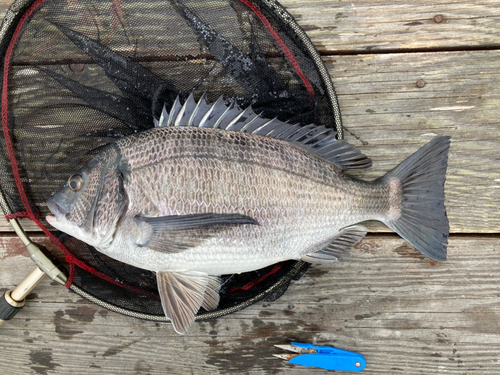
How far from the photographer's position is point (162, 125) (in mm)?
1364

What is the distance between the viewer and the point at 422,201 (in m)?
1.38

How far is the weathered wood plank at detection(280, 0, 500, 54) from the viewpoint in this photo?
1545mm

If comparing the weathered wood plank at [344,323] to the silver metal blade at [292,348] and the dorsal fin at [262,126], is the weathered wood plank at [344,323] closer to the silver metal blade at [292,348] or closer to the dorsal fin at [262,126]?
the silver metal blade at [292,348]

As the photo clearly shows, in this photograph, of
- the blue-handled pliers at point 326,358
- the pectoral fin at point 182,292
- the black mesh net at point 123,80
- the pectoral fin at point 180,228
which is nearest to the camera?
the pectoral fin at point 180,228

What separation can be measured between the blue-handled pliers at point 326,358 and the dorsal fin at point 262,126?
0.90m

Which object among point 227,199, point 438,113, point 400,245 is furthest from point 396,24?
point 227,199

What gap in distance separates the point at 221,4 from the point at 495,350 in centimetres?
210

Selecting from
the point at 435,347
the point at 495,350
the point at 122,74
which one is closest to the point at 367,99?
the point at 122,74

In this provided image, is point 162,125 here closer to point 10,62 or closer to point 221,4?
point 221,4

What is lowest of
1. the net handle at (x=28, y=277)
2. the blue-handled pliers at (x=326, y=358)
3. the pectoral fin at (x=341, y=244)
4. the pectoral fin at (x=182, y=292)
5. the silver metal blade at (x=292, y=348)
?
the blue-handled pliers at (x=326, y=358)

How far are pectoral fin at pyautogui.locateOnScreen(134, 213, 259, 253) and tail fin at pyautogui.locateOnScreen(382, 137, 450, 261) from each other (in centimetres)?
63

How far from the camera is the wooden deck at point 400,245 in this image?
1.55m

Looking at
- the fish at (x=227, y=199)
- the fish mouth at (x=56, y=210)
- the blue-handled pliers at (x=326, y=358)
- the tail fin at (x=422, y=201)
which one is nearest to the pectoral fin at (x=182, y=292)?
the fish at (x=227, y=199)

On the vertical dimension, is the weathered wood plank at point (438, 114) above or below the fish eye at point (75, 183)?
below
